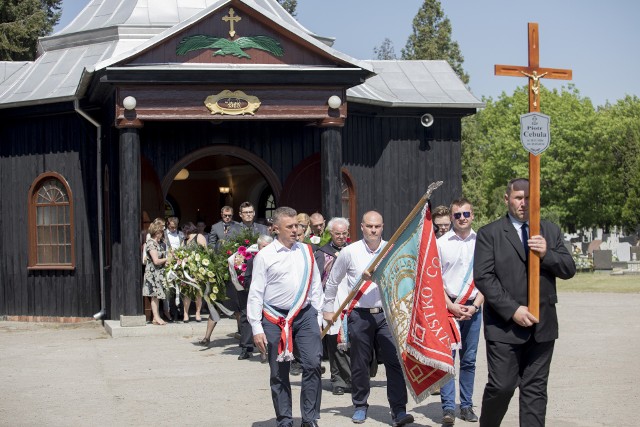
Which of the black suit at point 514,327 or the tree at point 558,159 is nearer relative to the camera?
the black suit at point 514,327

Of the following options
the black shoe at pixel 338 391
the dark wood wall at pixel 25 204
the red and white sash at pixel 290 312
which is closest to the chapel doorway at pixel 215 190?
the dark wood wall at pixel 25 204

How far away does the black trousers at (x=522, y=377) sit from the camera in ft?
25.7

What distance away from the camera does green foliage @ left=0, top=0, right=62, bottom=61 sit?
34.1m

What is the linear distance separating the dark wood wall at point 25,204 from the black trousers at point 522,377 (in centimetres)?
1321

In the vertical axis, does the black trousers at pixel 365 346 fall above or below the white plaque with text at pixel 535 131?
below

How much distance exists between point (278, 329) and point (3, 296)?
42.1 ft

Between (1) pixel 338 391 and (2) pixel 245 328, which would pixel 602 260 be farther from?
(1) pixel 338 391

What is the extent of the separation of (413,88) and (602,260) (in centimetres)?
1331

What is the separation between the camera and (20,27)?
34188mm

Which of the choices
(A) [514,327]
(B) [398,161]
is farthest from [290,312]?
(B) [398,161]

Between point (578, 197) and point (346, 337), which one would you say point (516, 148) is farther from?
point (346, 337)

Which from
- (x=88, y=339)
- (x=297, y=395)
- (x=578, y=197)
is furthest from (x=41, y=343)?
(x=578, y=197)

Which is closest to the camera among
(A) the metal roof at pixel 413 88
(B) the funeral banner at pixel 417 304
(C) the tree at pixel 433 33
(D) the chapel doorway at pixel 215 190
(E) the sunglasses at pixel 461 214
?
(B) the funeral banner at pixel 417 304

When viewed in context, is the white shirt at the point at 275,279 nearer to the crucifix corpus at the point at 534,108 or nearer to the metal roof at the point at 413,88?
the crucifix corpus at the point at 534,108
